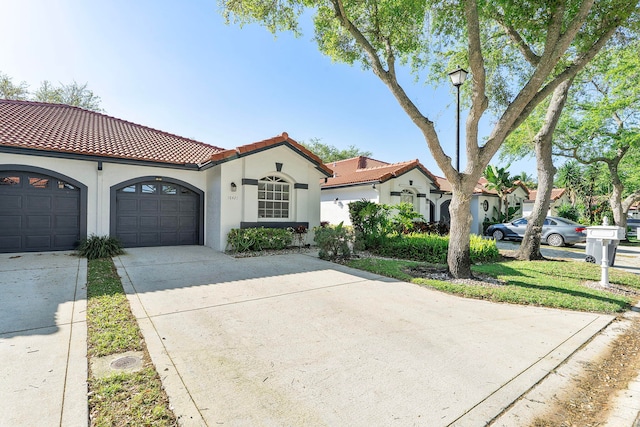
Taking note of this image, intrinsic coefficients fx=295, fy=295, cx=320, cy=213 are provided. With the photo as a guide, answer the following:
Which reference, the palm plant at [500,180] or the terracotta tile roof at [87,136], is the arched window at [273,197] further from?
the palm plant at [500,180]

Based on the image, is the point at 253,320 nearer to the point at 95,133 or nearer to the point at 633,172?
the point at 95,133

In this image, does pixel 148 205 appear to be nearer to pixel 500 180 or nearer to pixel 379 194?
pixel 379 194

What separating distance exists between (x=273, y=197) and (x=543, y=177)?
9940 millimetres

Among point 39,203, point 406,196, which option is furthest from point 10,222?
point 406,196

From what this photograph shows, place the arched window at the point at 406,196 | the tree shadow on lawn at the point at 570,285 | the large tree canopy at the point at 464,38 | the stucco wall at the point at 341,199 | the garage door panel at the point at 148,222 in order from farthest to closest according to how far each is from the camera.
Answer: the arched window at the point at 406,196 → the stucco wall at the point at 341,199 → the garage door panel at the point at 148,222 → the large tree canopy at the point at 464,38 → the tree shadow on lawn at the point at 570,285

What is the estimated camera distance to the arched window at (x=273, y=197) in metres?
11.4

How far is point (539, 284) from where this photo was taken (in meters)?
6.64

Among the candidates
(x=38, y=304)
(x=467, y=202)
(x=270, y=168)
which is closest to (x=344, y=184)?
(x=270, y=168)

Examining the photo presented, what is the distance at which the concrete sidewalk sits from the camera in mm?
2322

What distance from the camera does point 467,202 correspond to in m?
6.96

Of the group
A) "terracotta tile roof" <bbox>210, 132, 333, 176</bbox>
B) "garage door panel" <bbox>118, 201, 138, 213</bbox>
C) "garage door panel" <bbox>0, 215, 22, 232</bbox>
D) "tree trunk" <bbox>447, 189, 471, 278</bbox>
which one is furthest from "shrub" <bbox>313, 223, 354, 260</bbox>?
"garage door panel" <bbox>0, 215, 22, 232</bbox>

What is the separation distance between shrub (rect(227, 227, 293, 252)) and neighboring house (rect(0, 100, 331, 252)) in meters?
0.44

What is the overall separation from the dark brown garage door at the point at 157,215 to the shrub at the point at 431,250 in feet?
24.7

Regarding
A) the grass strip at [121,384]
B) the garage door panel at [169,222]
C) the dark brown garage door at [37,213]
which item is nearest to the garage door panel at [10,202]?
the dark brown garage door at [37,213]
